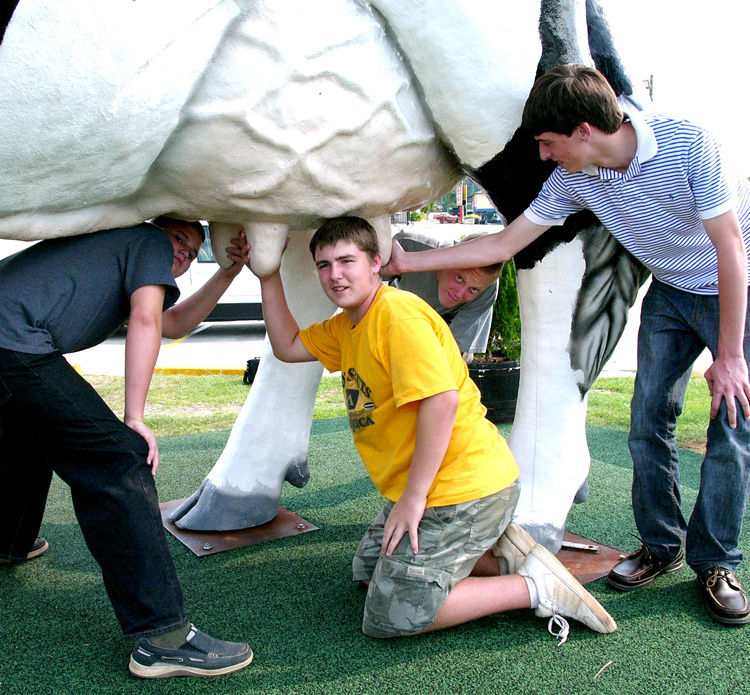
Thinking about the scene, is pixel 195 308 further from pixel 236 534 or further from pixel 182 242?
pixel 236 534

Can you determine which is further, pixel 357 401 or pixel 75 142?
pixel 357 401

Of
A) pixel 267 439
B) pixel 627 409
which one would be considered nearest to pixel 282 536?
pixel 267 439

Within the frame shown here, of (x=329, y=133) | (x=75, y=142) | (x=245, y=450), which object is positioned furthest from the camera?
(x=245, y=450)

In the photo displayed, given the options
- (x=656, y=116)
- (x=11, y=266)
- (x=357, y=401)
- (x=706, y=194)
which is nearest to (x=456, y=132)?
(x=656, y=116)

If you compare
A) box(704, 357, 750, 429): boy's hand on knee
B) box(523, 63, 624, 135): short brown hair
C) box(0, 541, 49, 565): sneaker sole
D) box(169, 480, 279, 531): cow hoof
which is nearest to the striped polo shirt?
box(523, 63, 624, 135): short brown hair

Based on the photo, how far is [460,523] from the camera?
1.65 m

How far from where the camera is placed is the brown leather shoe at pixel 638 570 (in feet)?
6.05

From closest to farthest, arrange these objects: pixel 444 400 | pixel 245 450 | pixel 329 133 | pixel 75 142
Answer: pixel 75 142 < pixel 329 133 < pixel 444 400 < pixel 245 450

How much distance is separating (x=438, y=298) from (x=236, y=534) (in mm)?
1047

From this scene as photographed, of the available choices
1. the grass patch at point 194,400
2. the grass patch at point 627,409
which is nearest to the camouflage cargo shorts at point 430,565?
the grass patch at point 627,409

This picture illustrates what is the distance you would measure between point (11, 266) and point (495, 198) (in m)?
1.14

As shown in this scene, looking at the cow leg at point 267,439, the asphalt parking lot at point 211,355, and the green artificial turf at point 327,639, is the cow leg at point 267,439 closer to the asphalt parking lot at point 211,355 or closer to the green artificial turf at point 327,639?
the green artificial turf at point 327,639

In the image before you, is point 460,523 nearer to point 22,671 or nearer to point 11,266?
point 22,671

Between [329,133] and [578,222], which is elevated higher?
[329,133]
